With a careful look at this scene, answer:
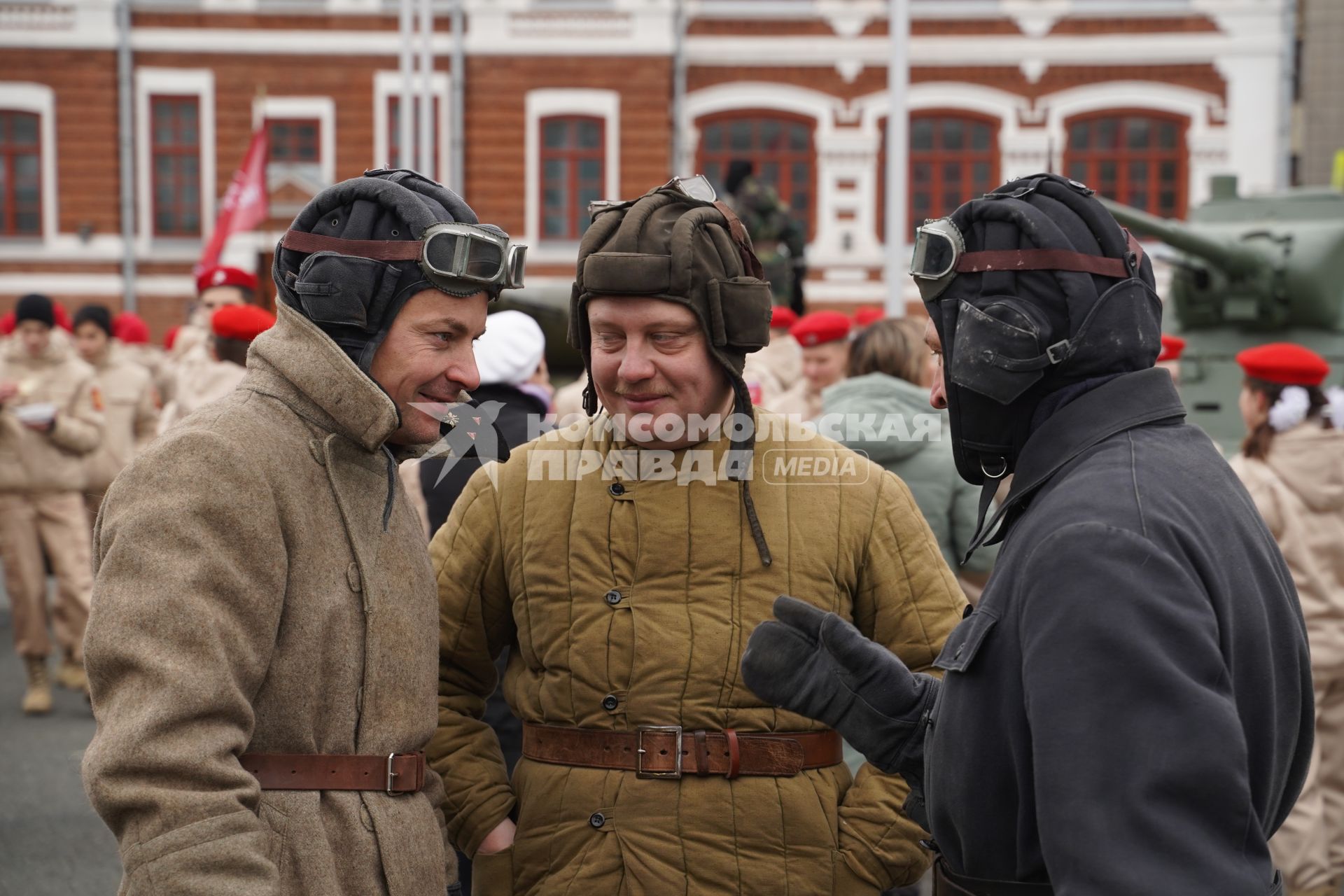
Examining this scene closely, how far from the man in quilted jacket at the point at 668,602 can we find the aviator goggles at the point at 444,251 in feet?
0.89

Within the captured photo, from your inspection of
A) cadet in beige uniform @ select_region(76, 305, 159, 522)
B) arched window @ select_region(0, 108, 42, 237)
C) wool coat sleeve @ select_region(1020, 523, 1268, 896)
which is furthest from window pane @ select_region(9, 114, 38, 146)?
wool coat sleeve @ select_region(1020, 523, 1268, 896)

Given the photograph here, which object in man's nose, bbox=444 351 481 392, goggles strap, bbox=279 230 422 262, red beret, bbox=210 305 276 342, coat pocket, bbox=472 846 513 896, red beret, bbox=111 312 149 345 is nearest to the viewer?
goggles strap, bbox=279 230 422 262

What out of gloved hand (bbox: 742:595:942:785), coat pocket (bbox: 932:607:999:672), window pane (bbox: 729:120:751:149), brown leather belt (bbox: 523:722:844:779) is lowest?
brown leather belt (bbox: 523:722:844:779)

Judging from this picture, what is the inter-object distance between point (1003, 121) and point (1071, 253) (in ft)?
80.9

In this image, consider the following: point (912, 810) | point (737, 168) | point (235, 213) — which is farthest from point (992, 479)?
point (235, 213)

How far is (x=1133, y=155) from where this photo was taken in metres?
26.1

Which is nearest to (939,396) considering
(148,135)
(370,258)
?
(370,258)

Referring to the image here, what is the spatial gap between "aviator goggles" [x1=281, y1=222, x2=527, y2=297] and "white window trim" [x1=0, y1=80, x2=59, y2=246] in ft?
82.1

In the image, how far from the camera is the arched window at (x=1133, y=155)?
25.9m

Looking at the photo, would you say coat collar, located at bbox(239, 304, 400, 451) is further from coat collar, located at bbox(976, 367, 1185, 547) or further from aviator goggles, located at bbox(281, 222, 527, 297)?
coat collar, located at bbox(976, 367, 1185, 547)

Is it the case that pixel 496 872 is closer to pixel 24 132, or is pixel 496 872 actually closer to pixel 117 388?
pixel 117 388

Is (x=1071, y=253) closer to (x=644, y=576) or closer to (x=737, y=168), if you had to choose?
(x=644, y=576)

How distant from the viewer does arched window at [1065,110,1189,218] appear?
85.0 feet

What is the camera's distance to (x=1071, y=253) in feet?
6.98
